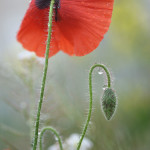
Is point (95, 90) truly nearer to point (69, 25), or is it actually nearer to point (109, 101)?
point (69, 25)

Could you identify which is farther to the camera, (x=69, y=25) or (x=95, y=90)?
(x=95, y=90)

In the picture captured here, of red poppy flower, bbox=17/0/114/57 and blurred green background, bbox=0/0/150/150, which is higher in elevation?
red poppy flower, bbox=17/0/114/57

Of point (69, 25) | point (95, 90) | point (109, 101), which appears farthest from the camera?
point (95, 90)

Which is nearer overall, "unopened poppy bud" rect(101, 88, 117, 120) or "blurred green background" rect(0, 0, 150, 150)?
"unopened poppy bud" rect(101, 88, 117, 120)

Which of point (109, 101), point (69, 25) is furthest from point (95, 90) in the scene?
point (109, 101)
